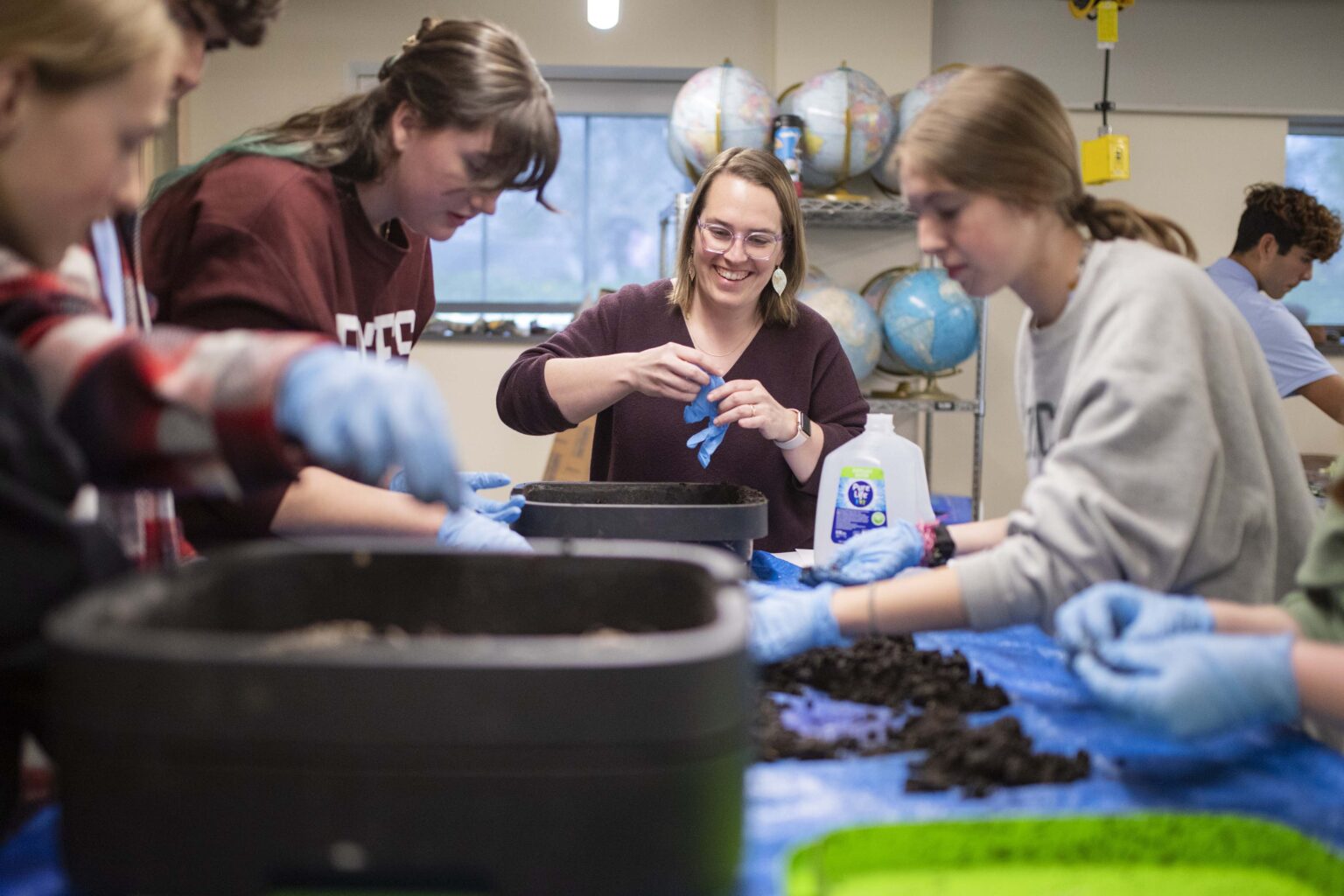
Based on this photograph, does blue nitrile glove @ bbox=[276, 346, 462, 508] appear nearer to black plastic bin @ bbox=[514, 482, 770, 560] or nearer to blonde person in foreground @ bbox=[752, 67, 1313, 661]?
blonde person in foreground @ bbox=[752, 67, 1313, 661]

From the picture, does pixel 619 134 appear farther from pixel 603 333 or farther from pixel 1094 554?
pixel 1094 554

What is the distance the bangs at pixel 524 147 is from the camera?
52.1 inches

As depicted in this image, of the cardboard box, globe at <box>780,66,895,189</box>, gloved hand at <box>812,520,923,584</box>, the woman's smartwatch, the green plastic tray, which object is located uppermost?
globe at <box>780,66,895,189</box>

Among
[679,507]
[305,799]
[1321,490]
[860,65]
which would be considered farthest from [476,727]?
[860,65]

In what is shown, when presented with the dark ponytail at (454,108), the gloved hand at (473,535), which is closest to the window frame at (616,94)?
the dark ponytail at (454,108)

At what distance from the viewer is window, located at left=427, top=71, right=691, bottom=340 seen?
4445mm

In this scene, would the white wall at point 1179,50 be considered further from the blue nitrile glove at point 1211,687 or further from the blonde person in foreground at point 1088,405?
the blue nitrile glove at point 1211,687

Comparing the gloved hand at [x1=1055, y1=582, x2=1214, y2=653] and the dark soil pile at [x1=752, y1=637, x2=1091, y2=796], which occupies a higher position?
the gloved hand at [x1=1055, y1=582, x2=1214, y2=653]

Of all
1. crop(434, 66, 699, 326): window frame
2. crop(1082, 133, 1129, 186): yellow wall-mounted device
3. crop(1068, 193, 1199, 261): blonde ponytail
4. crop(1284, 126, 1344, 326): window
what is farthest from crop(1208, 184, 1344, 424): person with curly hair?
crop(1068, 193, 1199, 261): blonde ponytail

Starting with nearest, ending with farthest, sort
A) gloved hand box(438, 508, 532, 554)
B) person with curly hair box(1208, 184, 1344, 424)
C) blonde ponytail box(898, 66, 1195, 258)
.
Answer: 1. blonde ponytail box(898, 66, 1195, 258)
2. gloved hand box(438, 508, 532, 554)
3. person with curly hair box(1208, 184, 1344, 424)

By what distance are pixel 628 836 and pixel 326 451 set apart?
343mm

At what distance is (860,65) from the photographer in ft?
13.4

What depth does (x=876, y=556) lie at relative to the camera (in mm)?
1422

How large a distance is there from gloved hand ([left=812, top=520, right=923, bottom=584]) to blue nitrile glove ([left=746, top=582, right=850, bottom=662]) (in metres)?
0.33
